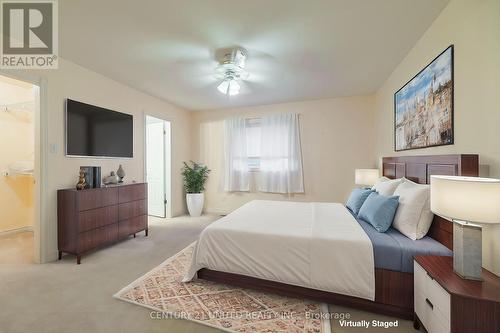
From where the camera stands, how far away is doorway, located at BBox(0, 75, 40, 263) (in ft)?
11.4

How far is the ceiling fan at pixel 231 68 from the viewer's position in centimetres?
249

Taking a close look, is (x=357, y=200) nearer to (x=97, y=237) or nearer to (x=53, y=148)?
(x=97, y=237)

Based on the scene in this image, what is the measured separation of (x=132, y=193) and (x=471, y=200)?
3.82 metres

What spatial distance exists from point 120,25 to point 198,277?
2.61 m

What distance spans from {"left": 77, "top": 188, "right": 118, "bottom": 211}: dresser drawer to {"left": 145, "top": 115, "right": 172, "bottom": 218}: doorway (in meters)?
1.74

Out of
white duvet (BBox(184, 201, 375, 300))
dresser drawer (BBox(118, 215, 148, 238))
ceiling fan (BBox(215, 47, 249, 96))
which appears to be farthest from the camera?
dresser drawer (BBox(118, 215, 148, 238))

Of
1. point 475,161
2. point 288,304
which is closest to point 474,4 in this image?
point 475,161

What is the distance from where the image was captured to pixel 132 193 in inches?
134

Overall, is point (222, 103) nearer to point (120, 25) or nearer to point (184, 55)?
point (184, 55)

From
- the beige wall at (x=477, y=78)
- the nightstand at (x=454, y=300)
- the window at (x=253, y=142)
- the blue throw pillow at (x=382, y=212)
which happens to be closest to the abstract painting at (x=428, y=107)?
the beige wall at (x=477, y=78)

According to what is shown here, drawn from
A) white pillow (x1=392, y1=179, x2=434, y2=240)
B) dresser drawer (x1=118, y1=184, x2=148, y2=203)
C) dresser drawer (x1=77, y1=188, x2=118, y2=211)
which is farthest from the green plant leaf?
white pillow (x1=392, y1=179, x2=434, y2=240)

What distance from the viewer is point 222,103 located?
471 cm

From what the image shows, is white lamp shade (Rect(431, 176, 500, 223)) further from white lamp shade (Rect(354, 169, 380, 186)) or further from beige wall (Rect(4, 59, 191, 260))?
beige wall (Rect(4, 59, 191, 260))

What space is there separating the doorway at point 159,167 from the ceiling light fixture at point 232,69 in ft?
7.30
